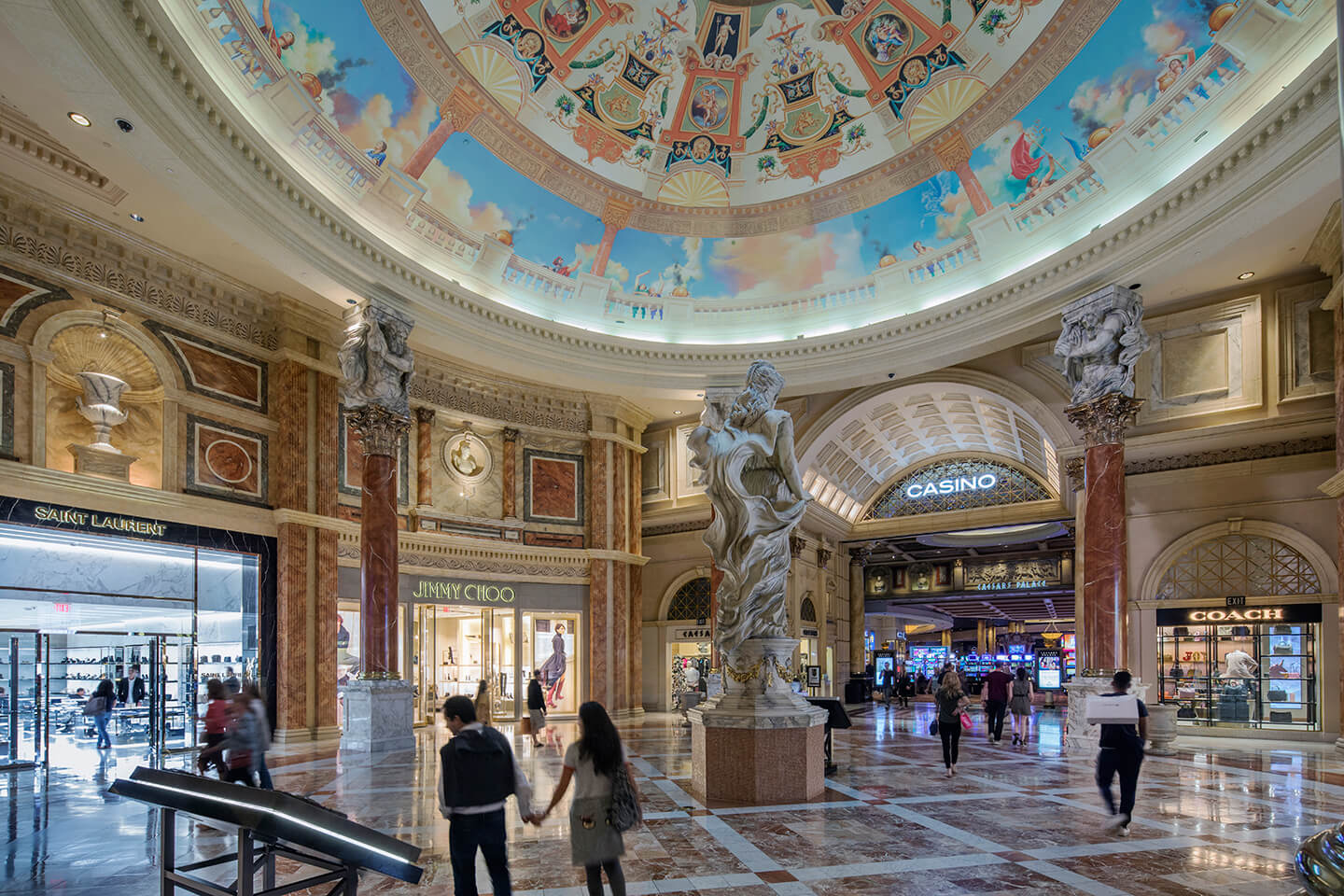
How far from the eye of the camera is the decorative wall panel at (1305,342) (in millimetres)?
12695

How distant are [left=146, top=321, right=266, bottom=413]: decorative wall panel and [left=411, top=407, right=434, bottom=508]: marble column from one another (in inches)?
127

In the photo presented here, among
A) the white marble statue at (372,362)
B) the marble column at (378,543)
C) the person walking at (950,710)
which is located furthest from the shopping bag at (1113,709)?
the white marble statue at (372,362)

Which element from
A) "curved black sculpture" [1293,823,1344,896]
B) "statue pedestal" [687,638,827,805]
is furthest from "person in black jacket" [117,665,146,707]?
"curved black sculpture" [1293,823,1344,896]

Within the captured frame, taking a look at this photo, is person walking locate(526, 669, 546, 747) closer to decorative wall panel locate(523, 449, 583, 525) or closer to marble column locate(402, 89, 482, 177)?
decorative wall panel locate(523, 449, 583, 525)

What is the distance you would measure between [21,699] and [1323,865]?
13128 mm

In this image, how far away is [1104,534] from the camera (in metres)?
12.4

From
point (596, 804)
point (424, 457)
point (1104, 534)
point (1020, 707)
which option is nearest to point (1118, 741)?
point (596, 804)

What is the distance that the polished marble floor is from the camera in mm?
5195

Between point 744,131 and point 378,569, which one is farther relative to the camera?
point 744,131

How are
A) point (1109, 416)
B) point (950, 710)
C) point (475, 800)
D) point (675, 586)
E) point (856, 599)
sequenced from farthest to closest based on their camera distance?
point (856, 599)
point (675, 586)
point (1109, 416)
point (950, 710)
point (475, 800)

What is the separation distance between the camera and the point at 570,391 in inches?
739

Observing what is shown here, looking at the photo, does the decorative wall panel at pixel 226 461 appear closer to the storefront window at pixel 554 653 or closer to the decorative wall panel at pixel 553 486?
the decorative wall panel at pixel 553 486

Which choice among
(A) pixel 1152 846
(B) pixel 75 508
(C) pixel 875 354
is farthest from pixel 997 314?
(B) pixel 75 508

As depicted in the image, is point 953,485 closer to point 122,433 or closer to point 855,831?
point 855,831
